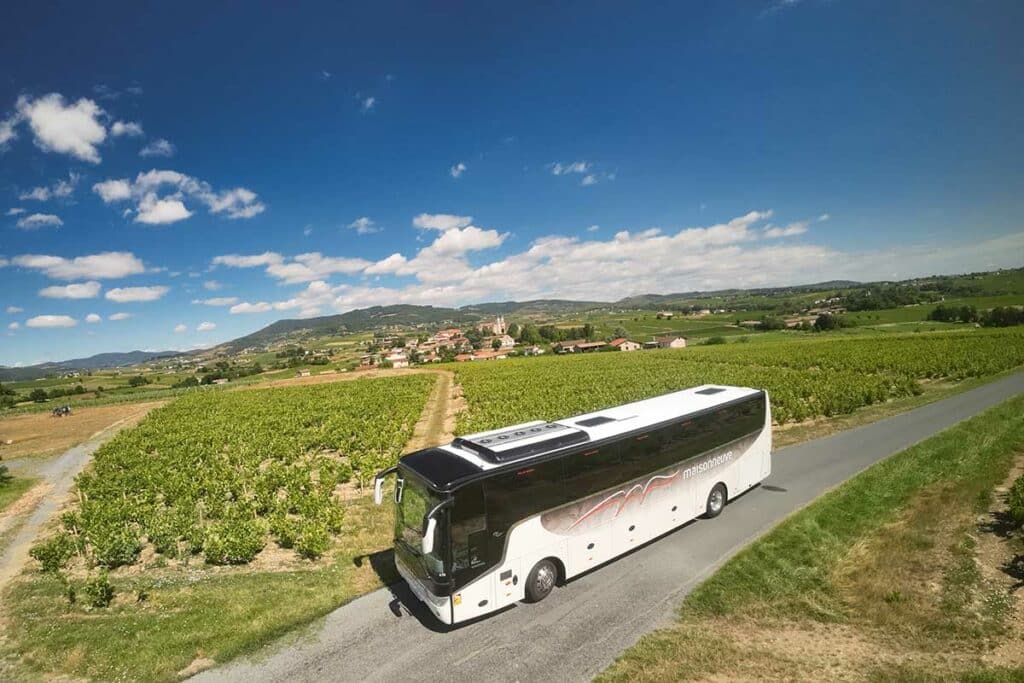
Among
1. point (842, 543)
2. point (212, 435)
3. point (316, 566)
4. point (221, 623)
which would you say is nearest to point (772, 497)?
point (842, 543)

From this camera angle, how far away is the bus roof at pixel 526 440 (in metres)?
9.34

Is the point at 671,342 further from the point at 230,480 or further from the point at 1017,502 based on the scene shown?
the point at 230,480

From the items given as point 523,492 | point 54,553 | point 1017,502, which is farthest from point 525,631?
point 54,553

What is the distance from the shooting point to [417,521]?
9.47 m

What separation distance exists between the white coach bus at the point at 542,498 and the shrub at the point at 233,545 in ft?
19.9

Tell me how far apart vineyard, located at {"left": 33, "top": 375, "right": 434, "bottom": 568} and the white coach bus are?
6.52m

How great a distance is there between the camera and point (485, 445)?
1018 cm

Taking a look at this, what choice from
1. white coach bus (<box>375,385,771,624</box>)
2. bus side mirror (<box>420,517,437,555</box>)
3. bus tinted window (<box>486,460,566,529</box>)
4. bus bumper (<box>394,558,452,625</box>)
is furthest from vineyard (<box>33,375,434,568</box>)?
bus tinted window (<box>486,460,566,529</box>)

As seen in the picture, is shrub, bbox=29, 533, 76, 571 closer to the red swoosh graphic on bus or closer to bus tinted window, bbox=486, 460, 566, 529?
bus tinted window, bbox=486, 460, 566, 529

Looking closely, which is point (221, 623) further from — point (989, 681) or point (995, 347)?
point (995, 347)

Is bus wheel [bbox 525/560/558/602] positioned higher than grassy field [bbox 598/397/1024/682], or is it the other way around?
bus wheel [bbox 525/560/558/602]

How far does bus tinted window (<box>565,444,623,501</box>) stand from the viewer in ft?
33.6

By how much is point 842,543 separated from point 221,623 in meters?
15.7

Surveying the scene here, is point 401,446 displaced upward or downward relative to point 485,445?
downward
